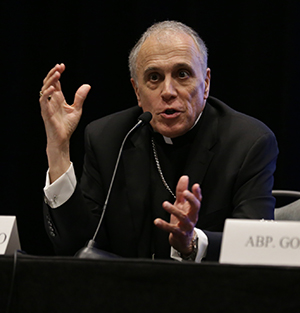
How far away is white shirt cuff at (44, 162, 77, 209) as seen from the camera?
186cm

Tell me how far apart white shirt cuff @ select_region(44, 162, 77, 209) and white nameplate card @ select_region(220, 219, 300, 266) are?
885 millimetres

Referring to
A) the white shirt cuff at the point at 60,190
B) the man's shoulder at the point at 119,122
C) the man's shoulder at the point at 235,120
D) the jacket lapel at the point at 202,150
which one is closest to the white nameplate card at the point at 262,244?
the white shirt cuff at the point at 60,190

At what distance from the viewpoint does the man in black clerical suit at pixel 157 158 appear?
192 centimetres

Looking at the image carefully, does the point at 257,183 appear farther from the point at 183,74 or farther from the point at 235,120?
the point at 183,74

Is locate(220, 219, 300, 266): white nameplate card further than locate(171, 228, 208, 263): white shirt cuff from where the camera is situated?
No

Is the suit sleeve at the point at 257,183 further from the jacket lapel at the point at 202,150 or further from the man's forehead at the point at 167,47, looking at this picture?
the man's forehead at the point at 167,47

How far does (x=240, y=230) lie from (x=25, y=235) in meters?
2.50

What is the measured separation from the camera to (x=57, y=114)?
1.97 metres

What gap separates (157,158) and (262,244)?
126cm

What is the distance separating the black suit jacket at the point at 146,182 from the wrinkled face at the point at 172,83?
14 centimetres

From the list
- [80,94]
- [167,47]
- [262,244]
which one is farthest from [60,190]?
[262,244]

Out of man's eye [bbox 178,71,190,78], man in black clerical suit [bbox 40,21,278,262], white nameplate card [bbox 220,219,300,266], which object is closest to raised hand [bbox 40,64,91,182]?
man in black clerical suit [bbox 40,21,278,262]

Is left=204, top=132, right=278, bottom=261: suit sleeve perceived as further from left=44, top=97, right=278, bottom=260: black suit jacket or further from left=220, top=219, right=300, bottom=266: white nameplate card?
left=220, top=219, right=300, bottom=266: white nameplate card

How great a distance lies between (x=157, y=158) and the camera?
91.2 inches
